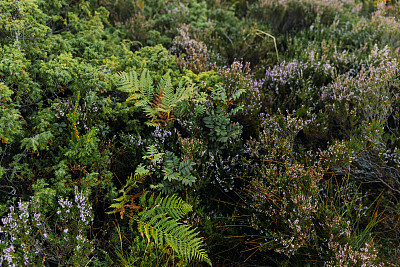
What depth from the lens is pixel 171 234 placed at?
2.16m

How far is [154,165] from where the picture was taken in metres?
2.51

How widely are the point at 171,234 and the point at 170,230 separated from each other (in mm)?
129

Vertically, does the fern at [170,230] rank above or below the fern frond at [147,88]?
below

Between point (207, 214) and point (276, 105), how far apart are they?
146 cm

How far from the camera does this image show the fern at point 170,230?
2.10 metres

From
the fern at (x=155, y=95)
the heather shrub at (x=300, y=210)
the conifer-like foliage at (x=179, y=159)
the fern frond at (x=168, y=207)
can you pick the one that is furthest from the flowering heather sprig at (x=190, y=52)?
the fern frond at (x=168, y=207)

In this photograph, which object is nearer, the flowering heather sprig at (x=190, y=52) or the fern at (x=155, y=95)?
the fern at (x=155, y=95)

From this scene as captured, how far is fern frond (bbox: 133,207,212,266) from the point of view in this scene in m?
2.08

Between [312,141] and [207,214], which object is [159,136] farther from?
[312,141]

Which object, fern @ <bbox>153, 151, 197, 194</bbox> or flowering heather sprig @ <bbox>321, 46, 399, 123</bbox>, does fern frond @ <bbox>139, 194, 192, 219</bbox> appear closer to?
fern @ <bbox>153, 151, 197, 194</bbox>

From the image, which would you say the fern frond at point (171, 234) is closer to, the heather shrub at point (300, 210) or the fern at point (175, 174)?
the fern at point (175, 174)

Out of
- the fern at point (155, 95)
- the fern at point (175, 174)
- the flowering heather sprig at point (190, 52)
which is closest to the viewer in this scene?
the fern at point (175, 174)

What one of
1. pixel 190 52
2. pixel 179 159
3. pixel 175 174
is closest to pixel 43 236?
pixel 175 174

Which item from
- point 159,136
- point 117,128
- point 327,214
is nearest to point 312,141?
point 327,214
